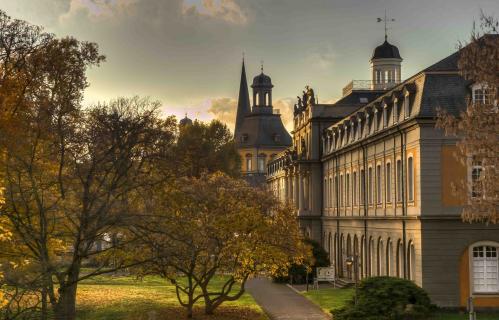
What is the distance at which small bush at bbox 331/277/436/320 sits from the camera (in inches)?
1287

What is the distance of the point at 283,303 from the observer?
44406 mm

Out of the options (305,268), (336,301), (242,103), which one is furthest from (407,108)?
→ (242,103)

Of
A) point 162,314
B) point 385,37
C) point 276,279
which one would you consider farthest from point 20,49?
point 385,37

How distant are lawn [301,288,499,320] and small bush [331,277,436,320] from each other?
1853mm

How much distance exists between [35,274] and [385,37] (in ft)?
199

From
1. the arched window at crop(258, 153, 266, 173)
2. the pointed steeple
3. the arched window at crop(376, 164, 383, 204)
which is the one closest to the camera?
the arched window at crop(376, 164, 383, 204)

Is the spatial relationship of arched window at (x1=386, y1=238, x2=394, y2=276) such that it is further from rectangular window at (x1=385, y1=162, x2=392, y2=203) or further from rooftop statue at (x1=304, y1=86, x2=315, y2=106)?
rooftop statue at (x1=304, y1=86, x2=315, y2=106)

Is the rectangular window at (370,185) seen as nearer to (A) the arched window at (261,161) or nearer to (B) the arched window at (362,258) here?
(B) the arched window at (362,258)

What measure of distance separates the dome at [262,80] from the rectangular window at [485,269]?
10575 centimetres

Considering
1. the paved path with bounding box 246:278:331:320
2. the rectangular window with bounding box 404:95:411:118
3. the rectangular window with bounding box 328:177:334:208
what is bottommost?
the paved path with bounding box 246:278:331:320

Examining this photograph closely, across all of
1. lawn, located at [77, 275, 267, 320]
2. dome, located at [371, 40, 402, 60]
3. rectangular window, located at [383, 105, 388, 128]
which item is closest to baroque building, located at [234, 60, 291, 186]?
dome, located at [371, 40, 402, 60]

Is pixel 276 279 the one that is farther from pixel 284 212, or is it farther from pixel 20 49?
pixel 20 49

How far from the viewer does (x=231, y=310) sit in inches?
1559

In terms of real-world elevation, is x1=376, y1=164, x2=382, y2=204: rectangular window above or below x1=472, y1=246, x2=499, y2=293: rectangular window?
above
